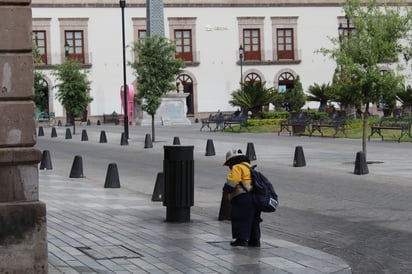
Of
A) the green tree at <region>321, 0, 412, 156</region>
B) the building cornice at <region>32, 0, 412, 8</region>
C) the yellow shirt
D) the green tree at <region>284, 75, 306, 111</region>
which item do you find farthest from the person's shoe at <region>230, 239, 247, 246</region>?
the building cornice at <region>32, 0, 412, 8</region>

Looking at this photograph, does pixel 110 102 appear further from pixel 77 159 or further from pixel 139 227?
pixel 139 227

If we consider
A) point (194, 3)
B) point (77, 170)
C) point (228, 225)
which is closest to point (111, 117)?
point (194, 3)

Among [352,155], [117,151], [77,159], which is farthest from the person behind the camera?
[117,151]

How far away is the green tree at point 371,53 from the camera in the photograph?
814 inches

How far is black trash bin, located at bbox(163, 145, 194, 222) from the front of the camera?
11.4m

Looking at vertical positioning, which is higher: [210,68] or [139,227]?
[210,68]

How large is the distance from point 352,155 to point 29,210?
1754cm

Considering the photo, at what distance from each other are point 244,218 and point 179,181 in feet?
6.70

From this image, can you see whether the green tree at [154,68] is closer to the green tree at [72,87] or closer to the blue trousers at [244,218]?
the green tree at [72,87]

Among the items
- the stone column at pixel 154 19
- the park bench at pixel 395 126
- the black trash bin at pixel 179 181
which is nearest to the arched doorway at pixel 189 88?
the stone column at pixel 154 19

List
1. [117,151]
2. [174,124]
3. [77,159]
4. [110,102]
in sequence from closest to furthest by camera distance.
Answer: [77,159] → [117,151] → [174,124] → [110,102]

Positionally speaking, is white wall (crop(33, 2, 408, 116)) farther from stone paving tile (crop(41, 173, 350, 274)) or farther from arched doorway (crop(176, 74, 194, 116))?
stone paving tile (crop(41, 173, 350, 274))

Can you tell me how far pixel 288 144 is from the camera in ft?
100

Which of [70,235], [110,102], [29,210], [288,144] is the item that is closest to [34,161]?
[29,210]
